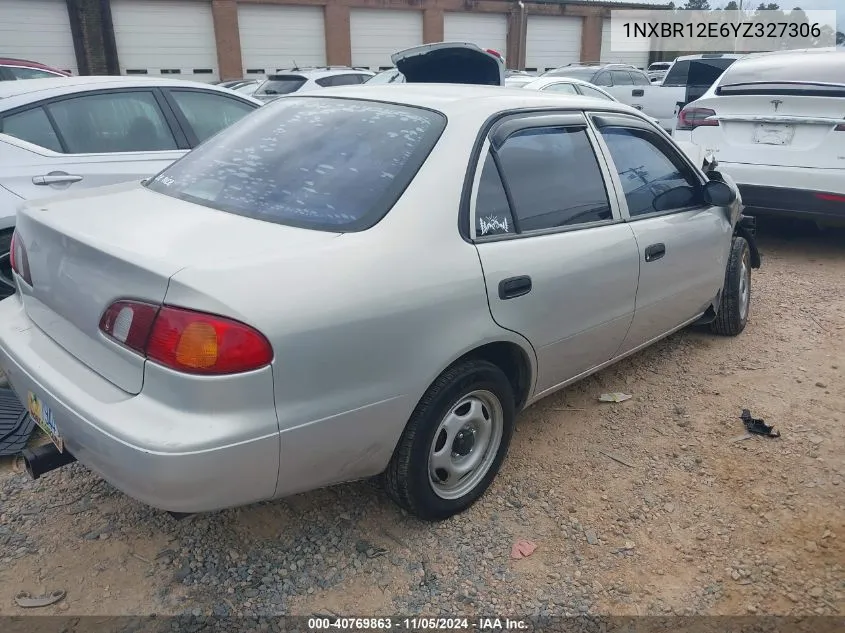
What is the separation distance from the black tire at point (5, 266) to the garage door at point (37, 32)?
20.3m

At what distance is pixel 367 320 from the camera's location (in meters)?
2.19

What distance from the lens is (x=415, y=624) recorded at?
2.33 meters

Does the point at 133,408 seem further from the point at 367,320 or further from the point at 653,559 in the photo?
the point at 653,559

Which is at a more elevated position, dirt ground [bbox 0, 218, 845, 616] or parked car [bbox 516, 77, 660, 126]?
parked car [bbox 516, 77, 660, 126]

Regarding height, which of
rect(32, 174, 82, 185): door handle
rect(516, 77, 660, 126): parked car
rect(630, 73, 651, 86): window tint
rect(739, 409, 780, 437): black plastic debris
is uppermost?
rect(516, 77, 660, 126): parked car

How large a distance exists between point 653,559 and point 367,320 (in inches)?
58.7

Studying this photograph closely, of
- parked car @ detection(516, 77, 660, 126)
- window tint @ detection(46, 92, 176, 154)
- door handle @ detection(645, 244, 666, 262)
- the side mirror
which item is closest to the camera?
door handle @ detection(645, 244, 666, 262)

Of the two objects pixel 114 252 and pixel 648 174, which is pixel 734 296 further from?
pixel 114 252

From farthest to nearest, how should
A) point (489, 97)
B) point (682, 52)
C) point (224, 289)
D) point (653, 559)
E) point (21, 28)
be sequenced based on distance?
point (682, 52) < point (21, 28) < point (489, 97) < point (653, 559) < point (224, 289)

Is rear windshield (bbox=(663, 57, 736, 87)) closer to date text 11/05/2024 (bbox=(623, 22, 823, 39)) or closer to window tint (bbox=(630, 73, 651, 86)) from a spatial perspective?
window tint (bbox=(630, 73, 651, 86))

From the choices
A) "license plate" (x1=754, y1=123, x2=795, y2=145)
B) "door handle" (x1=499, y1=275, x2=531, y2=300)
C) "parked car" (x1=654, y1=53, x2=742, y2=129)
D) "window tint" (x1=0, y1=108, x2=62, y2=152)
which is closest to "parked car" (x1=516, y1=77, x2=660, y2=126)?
"license plate" (x1=754, y1=123, x2=795, y2=145)

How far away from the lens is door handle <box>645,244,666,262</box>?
342 centimetres

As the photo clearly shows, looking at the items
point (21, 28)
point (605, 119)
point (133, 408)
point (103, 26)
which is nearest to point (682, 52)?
point (103, 26)

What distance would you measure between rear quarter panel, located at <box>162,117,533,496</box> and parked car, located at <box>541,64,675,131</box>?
478 inches
